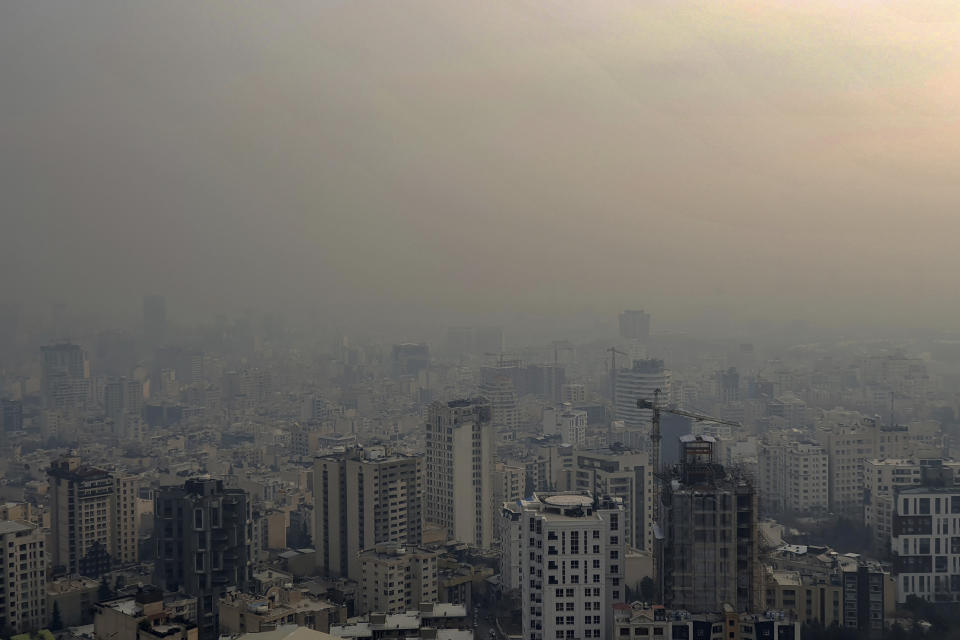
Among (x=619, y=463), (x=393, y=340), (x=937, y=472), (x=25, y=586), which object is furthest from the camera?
(x=393, y=340)

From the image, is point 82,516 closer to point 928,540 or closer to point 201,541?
point 201,541

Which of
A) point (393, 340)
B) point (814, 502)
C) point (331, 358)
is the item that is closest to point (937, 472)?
point (814, 502)

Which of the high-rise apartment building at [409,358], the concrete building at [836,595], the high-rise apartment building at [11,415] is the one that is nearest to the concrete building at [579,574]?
the concrete building at [836,595]

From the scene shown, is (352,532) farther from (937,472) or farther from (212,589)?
(937,472)

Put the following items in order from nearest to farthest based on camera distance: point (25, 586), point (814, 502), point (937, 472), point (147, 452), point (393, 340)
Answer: point (25, 586) < point (937, 472) < point (814, 502) < point (147, 452) < point (393, 340)

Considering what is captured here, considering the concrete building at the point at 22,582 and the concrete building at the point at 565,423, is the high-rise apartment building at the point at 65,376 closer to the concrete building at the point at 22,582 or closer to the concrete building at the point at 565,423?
the concrete building at the point at 22,582

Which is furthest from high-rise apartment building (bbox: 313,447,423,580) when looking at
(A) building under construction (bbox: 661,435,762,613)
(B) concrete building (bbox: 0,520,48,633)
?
(A) building under construction (bbox: 661,435,762,613)
